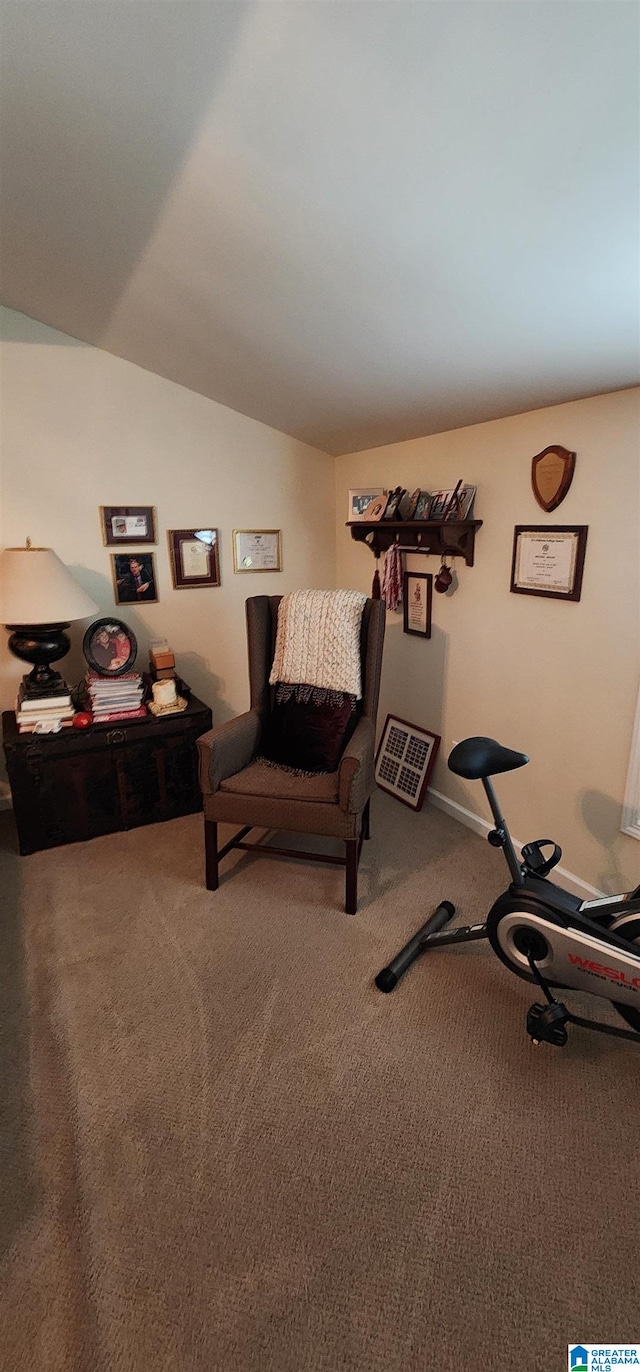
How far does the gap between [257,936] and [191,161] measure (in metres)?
2.17

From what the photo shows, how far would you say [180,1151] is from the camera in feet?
4.39

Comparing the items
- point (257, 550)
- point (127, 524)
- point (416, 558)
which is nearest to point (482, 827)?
point (416, 558)

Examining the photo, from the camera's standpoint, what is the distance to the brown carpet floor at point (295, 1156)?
105 cm

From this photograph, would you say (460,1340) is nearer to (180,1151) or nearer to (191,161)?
(180,1151)

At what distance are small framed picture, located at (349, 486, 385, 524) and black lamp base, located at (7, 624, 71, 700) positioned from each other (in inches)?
58.5

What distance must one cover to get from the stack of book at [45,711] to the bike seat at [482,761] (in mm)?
1708

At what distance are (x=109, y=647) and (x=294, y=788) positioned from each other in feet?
3.92

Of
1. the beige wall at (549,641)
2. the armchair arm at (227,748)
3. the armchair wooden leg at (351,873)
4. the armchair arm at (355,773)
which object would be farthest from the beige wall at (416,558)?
the armchair arm at (227,748)

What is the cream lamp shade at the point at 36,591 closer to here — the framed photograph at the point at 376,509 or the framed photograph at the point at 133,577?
the framed photograph at the point at 133,577

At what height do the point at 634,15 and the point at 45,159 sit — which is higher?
the point at 45,159

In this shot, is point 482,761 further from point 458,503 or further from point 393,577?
point 393,577

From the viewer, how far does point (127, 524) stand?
2891mm

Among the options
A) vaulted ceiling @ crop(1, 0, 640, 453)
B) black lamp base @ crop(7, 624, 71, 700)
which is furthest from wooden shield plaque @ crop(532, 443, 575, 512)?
black lamp base @ crop(7, 624, 71, 700)

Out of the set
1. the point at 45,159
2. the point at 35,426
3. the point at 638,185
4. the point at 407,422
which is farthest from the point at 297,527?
the point at 638,185
